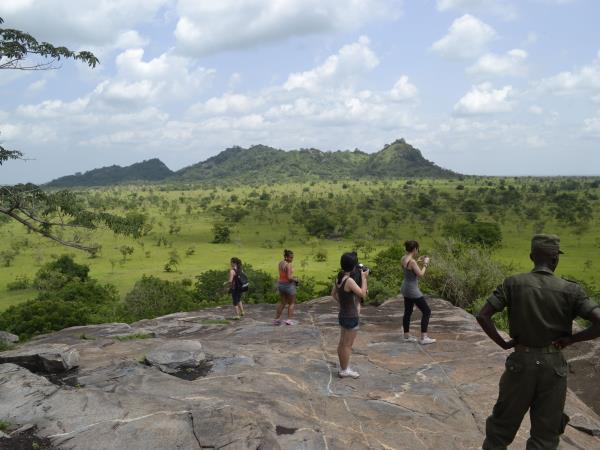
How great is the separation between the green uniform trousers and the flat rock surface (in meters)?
1.52

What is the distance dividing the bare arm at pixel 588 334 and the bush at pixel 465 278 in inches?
518

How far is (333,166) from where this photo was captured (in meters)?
178

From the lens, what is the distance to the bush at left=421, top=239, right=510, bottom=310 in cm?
1795

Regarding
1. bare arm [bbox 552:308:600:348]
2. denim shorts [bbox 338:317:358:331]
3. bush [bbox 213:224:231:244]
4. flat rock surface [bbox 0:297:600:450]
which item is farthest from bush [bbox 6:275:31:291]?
bare arm [bbox 552:308:600:348]

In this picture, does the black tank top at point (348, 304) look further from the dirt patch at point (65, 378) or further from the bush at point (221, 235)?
the bush at point (221, 235)

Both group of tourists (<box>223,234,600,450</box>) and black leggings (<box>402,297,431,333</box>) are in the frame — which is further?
black leggings (<box>402,297,431,333</box>)

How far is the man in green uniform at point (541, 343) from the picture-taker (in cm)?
468

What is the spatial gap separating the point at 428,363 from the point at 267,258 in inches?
1129

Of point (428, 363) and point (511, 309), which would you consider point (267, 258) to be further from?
A: point (511, 309)

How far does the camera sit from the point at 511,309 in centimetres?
488

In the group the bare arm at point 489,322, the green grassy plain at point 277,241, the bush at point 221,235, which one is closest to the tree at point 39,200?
the bare arm at point 489,322

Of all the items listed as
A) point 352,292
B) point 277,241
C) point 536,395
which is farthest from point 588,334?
point 277,241

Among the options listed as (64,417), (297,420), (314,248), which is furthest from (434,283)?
(314,248)

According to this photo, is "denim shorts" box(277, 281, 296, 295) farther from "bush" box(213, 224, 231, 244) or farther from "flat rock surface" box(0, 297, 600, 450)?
"bush" box(213, 224, 231, 244)
